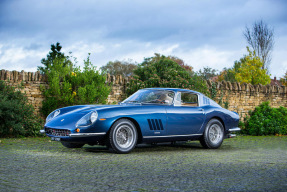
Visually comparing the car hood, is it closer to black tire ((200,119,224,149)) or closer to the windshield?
the windshield

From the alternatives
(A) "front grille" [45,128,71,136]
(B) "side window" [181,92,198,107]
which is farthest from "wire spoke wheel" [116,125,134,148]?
(B) "side window" [181,92,198,107]

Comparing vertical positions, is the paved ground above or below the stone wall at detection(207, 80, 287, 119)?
below

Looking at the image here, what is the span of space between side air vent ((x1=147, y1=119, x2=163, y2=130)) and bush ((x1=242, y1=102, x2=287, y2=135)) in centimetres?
881

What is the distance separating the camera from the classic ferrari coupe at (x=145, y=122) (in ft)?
26.6

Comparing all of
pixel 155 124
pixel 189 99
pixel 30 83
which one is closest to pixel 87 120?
pixel 155 124

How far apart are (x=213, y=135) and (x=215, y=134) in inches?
3.2

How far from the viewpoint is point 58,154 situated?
8.20m

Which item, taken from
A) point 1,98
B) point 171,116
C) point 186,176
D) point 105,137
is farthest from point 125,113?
point 1,98

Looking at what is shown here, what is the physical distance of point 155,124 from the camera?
8.80 meters

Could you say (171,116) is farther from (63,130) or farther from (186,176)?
(186,176)

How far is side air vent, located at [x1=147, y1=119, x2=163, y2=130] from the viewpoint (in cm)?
872

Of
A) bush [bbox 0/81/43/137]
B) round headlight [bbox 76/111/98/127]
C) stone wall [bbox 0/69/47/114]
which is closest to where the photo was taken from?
round headlight [bbox 76/111/98/127]

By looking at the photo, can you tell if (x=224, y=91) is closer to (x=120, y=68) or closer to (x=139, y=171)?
(x=139, y=171)

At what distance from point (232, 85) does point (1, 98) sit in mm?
10549
